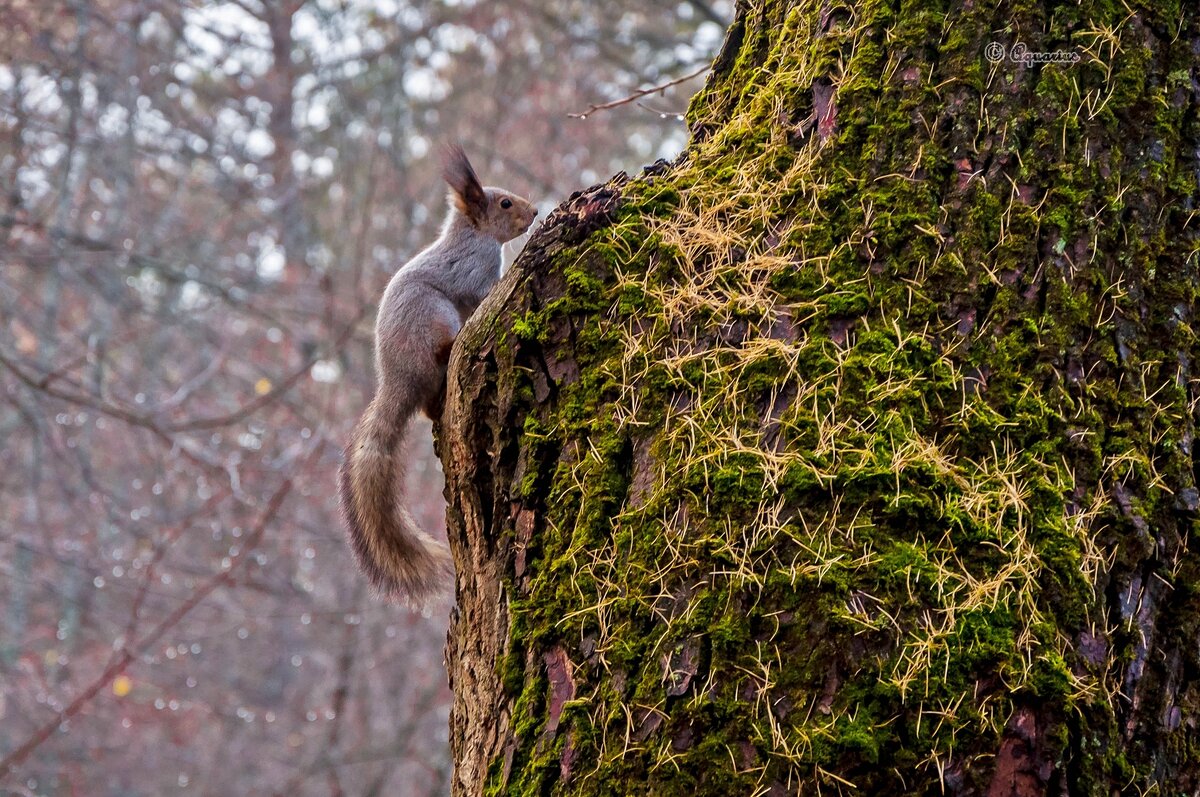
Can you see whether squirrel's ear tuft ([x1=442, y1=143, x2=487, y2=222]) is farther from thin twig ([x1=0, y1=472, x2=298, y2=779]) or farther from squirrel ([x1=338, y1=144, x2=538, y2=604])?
thin twig ([x1=0, y1=472, x2=298, y2=779])

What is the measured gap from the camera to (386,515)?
8.97 ft

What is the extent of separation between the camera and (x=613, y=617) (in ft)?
5.66

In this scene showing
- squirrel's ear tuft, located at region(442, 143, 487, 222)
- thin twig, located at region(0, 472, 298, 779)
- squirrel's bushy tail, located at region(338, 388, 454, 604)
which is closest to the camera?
squirrel's bushy tail, located at region(338, 388, 454, 604)

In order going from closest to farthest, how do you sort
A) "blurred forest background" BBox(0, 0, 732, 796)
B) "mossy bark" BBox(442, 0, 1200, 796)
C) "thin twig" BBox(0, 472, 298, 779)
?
"mossy bark" BBox(442, 0, 1200, 796), "thin twig" BBox(0, 472, 298, 779), "blurred forest background" BBox(0, 0, 732, 796)

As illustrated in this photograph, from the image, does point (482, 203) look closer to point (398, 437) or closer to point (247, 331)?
point (398, 437)

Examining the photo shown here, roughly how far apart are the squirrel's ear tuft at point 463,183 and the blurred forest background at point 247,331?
359cm

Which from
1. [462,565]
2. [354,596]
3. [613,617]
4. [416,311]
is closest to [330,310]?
[354,596]

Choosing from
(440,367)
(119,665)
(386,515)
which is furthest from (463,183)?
(119,665)

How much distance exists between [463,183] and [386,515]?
49.8 inches

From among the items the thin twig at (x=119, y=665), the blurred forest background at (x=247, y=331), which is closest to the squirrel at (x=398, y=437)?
the thin twig at (x=119, y=665)

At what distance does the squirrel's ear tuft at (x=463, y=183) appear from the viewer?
338cm

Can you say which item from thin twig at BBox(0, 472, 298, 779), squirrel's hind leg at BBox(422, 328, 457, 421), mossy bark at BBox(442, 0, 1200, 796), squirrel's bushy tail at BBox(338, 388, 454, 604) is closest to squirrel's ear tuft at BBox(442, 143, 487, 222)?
squirrel's hind leg at BBox(422, 328, 457, 421)

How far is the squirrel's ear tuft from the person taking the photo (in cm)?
338

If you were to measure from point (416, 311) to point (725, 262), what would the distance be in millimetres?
1242
